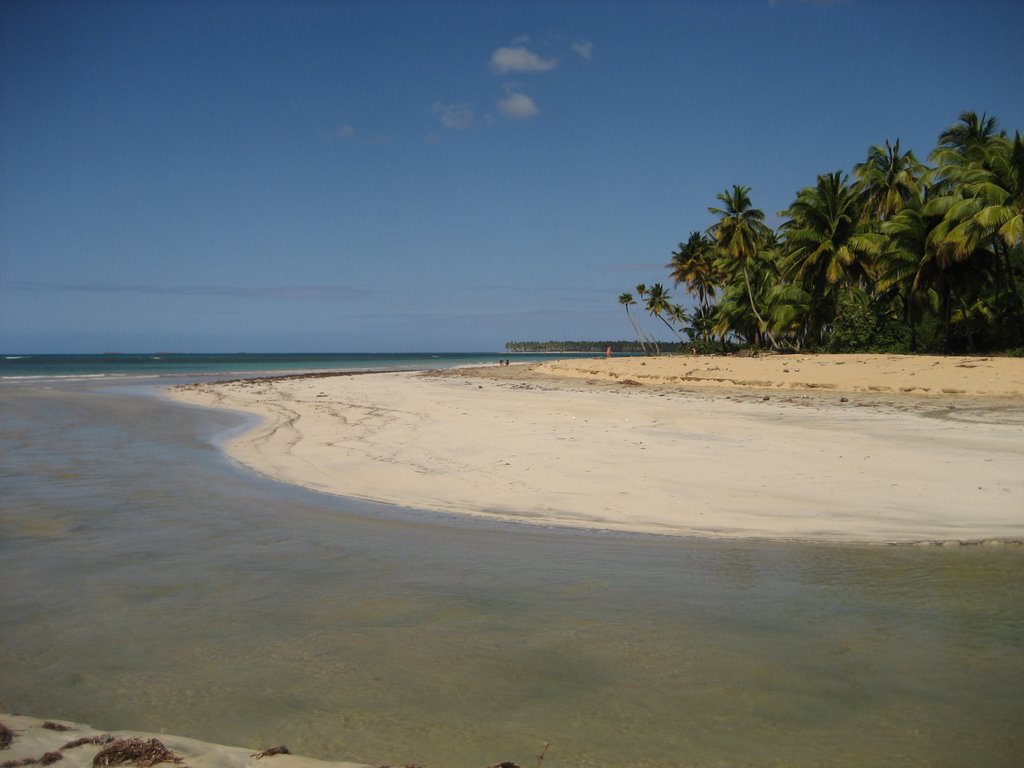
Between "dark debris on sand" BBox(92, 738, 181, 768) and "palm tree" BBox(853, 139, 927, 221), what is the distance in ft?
141

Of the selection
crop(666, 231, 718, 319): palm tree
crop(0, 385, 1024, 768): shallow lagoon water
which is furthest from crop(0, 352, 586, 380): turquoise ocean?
crop(0, 385, 1024, 768): shallow lagoon water

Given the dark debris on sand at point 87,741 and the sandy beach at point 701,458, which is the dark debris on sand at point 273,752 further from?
the sandy beach at point 701,458

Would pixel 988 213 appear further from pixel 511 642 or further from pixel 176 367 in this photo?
pixel 176 367

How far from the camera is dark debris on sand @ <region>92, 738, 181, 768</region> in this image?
9.28 feet

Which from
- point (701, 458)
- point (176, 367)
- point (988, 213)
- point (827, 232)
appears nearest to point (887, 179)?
point (827, 232)

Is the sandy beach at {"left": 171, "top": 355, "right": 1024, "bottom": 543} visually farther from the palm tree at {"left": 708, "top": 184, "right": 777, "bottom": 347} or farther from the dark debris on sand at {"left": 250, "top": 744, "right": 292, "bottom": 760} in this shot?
the palm tree at {"left": 708, "top": 184, "right": 777, "bottom": 347}

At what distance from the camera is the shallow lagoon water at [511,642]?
10.4 ft

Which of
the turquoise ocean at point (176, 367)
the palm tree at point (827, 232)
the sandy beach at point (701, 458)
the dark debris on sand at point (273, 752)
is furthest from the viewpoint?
the turquoise ocean at point (176, 367)

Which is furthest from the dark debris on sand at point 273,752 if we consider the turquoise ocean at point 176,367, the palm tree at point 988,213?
the turquoise ocean at point 176,367

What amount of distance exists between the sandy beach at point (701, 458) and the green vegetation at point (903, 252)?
9.47m

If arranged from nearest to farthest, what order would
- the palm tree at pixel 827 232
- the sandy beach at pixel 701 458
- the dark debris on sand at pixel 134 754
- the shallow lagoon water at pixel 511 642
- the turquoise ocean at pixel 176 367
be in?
1. the dark debris on sand at pixel 134 754
2. the shallow lagoon water at pixel 511 642
3. the sandy beach at pixel 701 458
4. the palm tree at pixel 827 232
5. the turquoise ocean at pixel 176 367

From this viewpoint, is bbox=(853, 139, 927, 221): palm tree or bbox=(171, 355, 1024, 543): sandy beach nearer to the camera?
bbox=(171, 355, 1024, 543): sandy beach

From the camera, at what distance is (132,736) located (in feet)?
10.1

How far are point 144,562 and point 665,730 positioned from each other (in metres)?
4.42
